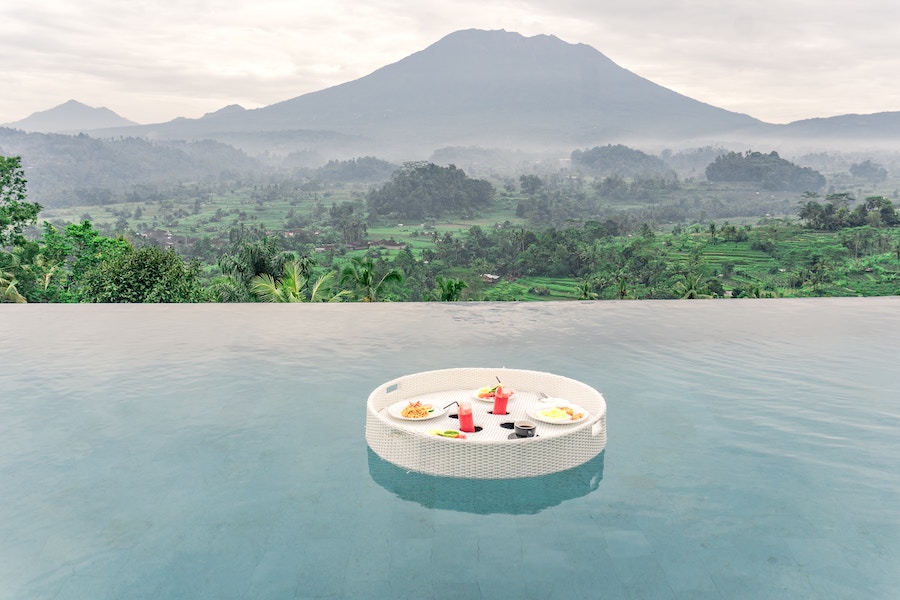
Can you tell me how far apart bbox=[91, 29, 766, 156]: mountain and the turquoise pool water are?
108 m

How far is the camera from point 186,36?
4694cm

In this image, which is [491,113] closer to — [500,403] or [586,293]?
[586,293]

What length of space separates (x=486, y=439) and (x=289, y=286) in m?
9.35

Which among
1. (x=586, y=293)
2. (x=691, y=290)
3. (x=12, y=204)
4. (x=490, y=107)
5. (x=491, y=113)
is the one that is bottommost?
(x=586, y=293)

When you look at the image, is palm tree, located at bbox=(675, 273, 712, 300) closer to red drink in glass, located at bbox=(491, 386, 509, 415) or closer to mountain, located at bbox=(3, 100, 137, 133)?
red drink in glass, located at bbox=(491, 386, 509, 415)

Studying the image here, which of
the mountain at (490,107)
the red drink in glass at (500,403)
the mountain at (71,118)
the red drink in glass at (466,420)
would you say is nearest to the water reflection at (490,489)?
the red drink in glass at (466,420)

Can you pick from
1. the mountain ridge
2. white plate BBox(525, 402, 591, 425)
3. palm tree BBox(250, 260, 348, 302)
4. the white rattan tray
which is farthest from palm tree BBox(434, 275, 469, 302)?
the mountain ridge

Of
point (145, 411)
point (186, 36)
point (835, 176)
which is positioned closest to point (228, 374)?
point (145, 411)

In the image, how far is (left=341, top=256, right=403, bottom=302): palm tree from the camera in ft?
41.2

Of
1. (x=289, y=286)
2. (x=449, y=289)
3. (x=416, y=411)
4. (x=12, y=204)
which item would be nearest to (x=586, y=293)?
(x=449, y=289)

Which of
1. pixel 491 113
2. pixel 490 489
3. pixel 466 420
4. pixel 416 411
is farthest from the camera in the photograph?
pixel 491 113

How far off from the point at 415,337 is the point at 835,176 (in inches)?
3058

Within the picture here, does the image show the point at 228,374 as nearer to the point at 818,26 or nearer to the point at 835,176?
the point at 818,26

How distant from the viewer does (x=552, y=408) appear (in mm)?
5328
